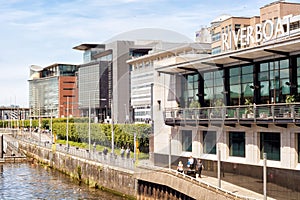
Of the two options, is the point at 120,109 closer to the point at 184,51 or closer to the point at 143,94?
the point at 143,94

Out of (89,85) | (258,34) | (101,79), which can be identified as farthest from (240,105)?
(89,85)

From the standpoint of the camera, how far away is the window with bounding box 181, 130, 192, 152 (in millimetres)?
47425

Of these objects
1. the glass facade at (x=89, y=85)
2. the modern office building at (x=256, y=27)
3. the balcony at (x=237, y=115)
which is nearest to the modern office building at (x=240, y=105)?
the balcony at (x=237, y=115)

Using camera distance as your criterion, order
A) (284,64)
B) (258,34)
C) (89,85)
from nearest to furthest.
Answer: (284,64), (258,34), (89,85)

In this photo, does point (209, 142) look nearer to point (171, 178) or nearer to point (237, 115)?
point (237, 115)

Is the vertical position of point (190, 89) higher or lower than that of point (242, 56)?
lower

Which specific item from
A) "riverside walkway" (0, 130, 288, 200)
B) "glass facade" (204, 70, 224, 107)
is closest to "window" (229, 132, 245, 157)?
"riverside walkway" (0, 130, 288, 200)

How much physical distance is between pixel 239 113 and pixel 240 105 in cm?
150

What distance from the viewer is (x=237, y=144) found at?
41156mm

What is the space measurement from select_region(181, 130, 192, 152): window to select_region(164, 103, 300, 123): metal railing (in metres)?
1.75

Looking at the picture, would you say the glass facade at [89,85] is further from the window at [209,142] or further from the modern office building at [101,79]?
the window at [209,142]

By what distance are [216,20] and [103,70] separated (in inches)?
1435

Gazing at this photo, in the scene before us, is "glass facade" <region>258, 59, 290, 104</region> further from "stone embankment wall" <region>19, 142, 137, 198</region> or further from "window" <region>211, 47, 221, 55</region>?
"window" <region>211, 47, 221, 55</region>

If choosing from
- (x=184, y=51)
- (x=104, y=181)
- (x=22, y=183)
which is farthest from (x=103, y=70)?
(x=104, y=181)
